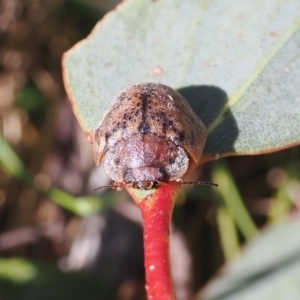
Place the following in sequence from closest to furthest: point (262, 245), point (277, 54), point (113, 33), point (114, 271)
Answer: point (277, 54), point (113, 33), point (262, 245), point (114, 271)

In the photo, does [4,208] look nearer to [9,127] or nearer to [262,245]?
[9,127]

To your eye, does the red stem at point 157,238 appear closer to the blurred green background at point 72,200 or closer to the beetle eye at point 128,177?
the beetle eye at point 128,177

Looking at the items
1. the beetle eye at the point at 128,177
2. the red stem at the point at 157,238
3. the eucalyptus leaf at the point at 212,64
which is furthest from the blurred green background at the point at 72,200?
the red stem at the point at 157,238

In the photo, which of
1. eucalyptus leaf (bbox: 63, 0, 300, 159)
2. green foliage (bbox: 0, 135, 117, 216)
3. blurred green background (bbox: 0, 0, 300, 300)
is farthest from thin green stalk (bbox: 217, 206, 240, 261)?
eucalyptus leaf (bbox: 63, 0, 300, 159)

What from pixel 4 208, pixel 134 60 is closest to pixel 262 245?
pixel 134 60

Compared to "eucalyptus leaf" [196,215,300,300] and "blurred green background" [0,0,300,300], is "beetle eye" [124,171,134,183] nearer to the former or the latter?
"eucalyptus leaf" [196,215,300,300]
